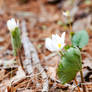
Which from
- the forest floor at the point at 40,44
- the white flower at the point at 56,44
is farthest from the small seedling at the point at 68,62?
the forest floor at the point at 40,44

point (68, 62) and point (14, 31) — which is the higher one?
point (14, 31)

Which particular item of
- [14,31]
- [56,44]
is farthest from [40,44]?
[56,44]

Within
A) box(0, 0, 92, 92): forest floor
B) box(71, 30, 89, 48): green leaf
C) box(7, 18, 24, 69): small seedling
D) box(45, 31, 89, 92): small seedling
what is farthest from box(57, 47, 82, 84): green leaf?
box(7, 18, 24, 69): small seedling

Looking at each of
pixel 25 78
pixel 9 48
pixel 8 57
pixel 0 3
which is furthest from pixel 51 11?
pixel 25 78

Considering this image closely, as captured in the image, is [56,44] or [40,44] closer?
[56,44]

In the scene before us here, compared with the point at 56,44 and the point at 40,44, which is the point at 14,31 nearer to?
the point at 56,44

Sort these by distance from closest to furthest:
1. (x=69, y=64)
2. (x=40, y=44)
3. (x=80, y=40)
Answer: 1. (x=69, y=64)
2. (x=80, y=40)
3. (x=40, y=44)

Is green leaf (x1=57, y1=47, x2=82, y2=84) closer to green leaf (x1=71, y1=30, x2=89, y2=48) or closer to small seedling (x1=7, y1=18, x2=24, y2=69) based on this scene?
green leaf (x1=71, y1=30, x2=89, y2=48)

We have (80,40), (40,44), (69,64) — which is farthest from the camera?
(40,44)

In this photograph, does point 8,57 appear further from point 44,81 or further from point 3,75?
point 44,81
